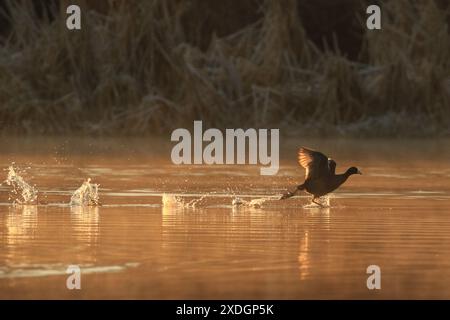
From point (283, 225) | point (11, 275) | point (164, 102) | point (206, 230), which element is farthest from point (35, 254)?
point (164, 102)

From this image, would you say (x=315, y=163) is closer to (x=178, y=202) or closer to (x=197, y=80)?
(x=178, y=202)

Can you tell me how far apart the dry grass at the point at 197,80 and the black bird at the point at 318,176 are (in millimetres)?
14211

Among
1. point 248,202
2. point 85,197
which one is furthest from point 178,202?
point 85,197

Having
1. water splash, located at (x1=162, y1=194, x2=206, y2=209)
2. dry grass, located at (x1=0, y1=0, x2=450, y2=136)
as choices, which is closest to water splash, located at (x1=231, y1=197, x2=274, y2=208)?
water splash, located at (x1=162, y1=194, x2=206, y2=209)

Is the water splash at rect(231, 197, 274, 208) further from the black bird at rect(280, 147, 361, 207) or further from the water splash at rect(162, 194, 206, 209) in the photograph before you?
the water splash at rect(162, 194, 206, 209)

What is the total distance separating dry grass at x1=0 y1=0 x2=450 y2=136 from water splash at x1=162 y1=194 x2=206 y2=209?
1436 centimetres

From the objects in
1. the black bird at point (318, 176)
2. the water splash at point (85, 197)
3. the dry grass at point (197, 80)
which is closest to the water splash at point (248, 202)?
the black bird at point (318, 176)

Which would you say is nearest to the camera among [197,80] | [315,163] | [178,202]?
[178,202]

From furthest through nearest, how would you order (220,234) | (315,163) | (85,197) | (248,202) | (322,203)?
1. (315,163)
2. (322,203)
3. (248,202)
4. (85,197)
5. (220,234)

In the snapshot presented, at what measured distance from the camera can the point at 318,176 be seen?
15.2 meters

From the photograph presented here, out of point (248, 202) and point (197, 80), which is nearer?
point (248, 202)

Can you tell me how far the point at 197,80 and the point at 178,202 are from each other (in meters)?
15.5

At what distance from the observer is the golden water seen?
8.93 m

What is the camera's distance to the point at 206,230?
12.2 m
